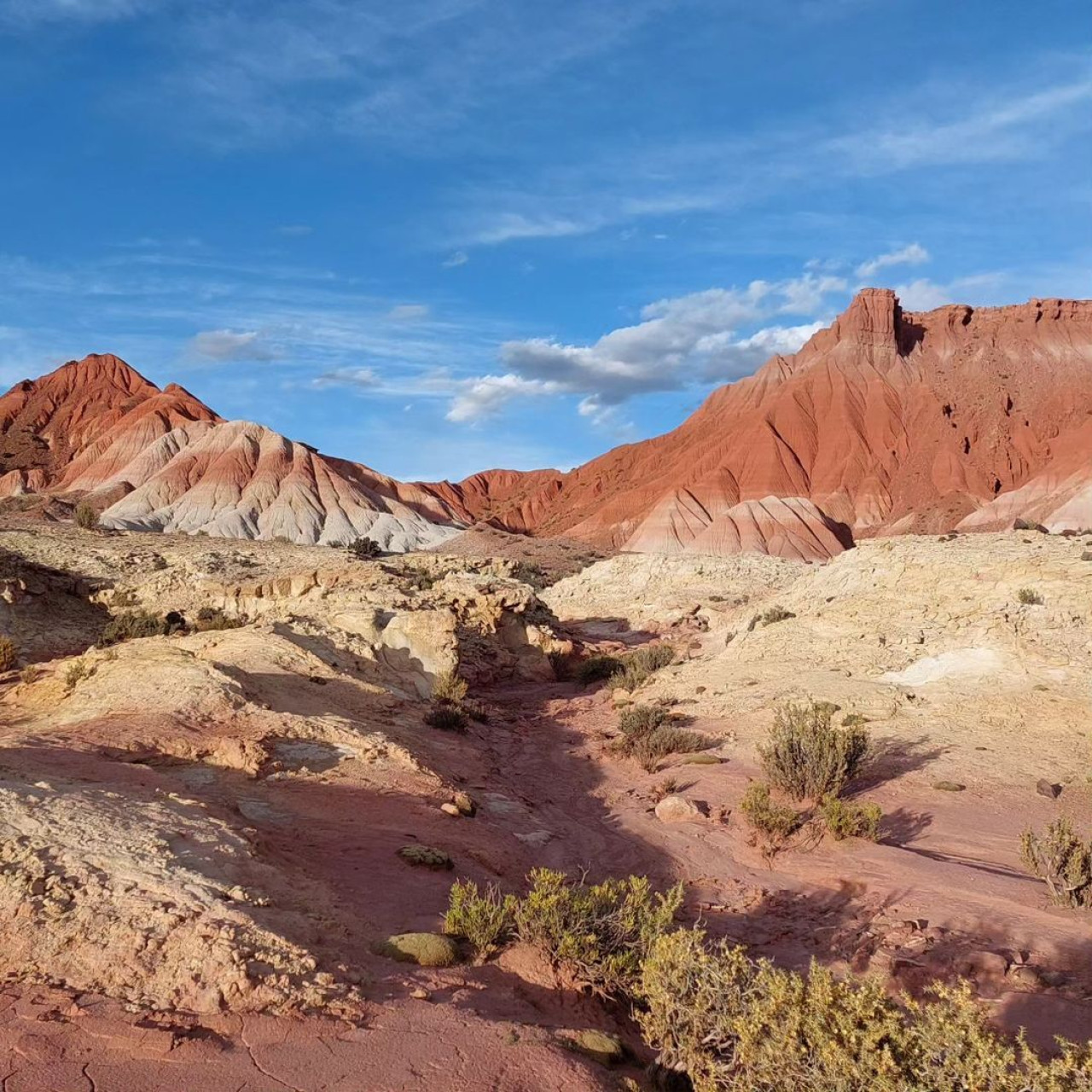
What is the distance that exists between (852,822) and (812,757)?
4.83 feet

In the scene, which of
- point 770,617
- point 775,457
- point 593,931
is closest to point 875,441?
point 775,457

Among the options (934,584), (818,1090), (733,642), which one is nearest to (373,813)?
(818,1090)

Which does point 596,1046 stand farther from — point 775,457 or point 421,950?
point 775,457

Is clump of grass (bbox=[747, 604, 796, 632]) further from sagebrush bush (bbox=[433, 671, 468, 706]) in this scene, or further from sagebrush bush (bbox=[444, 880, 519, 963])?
sagebrush bush (bbox=[444, 880, 519, 963])

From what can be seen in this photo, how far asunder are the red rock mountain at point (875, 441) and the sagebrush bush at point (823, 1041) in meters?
63.5

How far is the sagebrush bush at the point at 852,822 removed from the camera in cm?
857

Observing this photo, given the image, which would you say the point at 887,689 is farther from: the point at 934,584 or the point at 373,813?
the point at 373,813

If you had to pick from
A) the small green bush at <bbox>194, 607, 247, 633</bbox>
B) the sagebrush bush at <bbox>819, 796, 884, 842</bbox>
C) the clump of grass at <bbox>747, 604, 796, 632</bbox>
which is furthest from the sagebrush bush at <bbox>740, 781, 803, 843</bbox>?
the small green bush at <bbox>194, 607, 247, 633</bbox>

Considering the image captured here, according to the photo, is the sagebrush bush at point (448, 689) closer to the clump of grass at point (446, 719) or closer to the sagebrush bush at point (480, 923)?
the clump of grass at point (446, 719)

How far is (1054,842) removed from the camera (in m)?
7.16

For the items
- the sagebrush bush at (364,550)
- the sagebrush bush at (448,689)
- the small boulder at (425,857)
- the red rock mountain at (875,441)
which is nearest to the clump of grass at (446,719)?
the sagebrush bush at (448,689)

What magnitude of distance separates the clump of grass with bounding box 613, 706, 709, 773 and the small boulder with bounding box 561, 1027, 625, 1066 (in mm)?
7617

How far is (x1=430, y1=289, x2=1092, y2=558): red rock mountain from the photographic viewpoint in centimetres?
7156

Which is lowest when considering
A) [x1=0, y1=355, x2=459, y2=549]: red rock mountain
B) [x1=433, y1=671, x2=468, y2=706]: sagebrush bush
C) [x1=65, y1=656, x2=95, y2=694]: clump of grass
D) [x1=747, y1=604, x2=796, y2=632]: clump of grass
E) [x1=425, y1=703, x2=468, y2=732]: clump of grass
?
[x1=425, y1=703, x2=468, y2=732]: clump of grass
